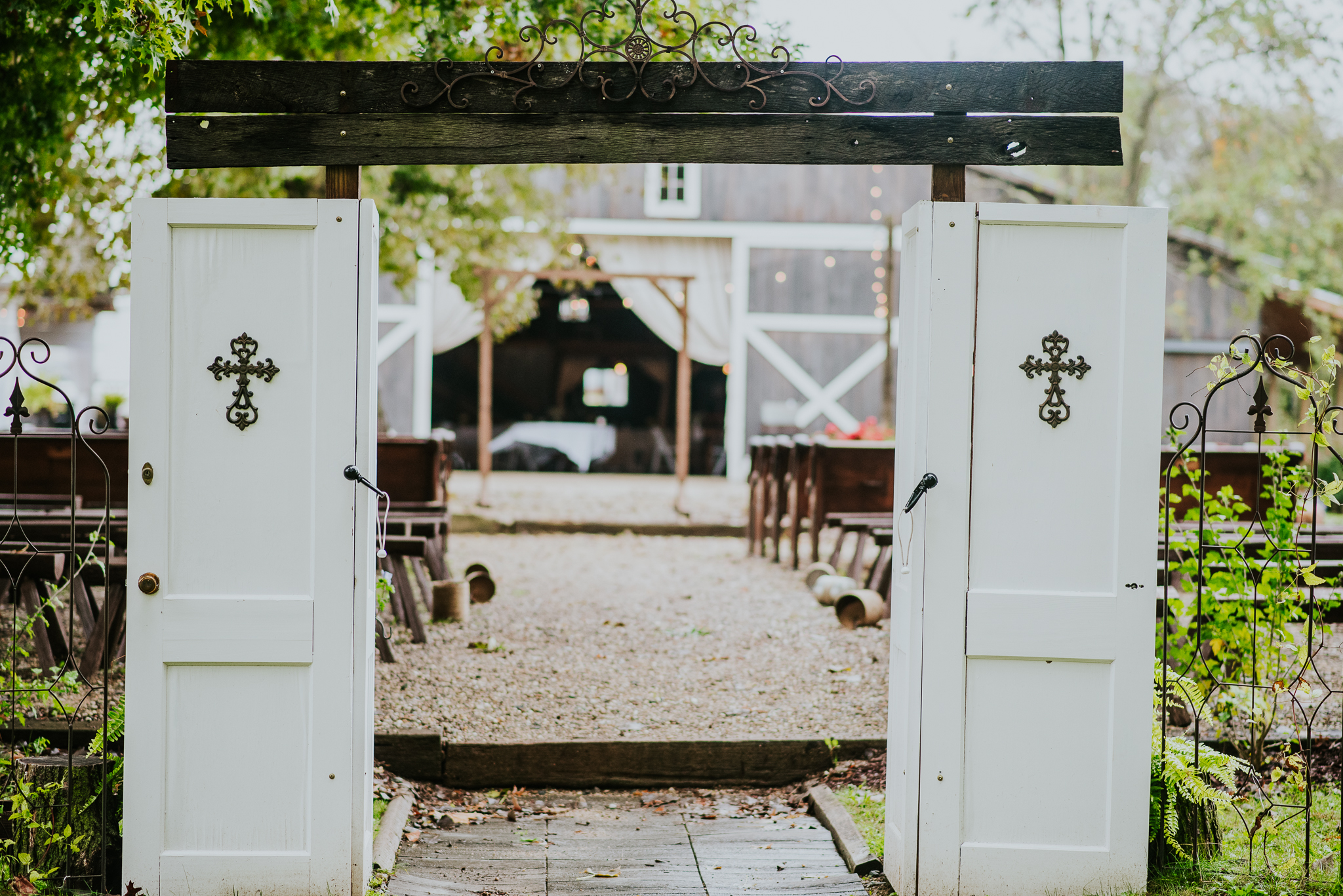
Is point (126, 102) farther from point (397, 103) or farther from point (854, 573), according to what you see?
point (854, 573)

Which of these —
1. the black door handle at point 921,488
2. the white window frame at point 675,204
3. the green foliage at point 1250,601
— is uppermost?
the white window frame at point 675,204

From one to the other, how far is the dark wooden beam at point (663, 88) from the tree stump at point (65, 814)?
6.86 ft

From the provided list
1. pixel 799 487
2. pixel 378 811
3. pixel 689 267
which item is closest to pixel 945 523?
pixel 378 811

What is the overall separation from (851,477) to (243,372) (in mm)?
6449

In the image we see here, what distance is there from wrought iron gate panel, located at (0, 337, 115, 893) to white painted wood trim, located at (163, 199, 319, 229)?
541mm

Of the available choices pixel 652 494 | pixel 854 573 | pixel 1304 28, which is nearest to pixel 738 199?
pixel 652 494

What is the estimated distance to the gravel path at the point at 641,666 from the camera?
4953 millimetres

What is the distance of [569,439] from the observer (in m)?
19.8

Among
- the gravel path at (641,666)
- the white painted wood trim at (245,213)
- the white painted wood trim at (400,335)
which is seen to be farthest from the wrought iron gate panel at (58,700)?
the white painted wood trim at (400,335)

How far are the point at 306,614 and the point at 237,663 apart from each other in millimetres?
253

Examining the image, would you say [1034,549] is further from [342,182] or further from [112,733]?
[112,733]

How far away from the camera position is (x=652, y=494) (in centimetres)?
1551

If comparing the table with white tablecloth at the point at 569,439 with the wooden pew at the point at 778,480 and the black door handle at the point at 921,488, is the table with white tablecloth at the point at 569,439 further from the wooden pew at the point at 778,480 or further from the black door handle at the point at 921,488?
the black door handle at the point at 921,488

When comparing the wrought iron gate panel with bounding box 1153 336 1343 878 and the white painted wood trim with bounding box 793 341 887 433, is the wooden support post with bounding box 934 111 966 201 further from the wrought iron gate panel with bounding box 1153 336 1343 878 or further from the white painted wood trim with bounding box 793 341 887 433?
the white painted wood trim with bounding box 793 341 887 433
